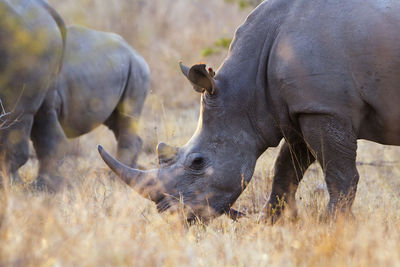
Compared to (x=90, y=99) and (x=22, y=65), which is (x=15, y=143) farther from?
(x=90, y=99)

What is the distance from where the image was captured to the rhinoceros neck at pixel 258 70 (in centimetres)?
469

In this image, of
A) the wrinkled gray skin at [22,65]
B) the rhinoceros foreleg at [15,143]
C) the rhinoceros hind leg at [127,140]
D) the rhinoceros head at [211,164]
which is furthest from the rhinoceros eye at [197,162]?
the rhinoceros hind leg at [127,140]

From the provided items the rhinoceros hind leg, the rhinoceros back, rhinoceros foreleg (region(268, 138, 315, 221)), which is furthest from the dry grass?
the rhinoceros back

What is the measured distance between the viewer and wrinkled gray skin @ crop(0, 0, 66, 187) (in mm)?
5641

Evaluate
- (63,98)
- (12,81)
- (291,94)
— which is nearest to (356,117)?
(291,94)

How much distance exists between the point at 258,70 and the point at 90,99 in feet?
10.8

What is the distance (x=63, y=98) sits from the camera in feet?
23.6

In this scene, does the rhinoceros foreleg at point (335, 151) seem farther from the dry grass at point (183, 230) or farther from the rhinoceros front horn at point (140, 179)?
the rhinoceros front horn at point (140, 179)

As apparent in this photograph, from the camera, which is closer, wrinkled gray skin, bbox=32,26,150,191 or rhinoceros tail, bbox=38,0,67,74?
rhinoceros tail, bbox=38,0,67,74

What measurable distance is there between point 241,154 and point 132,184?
815 mm

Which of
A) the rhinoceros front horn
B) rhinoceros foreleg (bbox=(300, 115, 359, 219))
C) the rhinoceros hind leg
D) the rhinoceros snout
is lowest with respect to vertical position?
the rhinoceros hind leg

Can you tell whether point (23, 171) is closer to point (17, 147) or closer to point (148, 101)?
point (17, 147)

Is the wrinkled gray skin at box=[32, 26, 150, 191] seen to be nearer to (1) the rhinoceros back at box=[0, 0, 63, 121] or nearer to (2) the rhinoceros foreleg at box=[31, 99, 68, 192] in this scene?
(2) the rhinoceros foreleg at box=[31, 99, 68, 192]

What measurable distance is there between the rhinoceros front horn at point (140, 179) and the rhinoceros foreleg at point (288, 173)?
1031 millimetres
